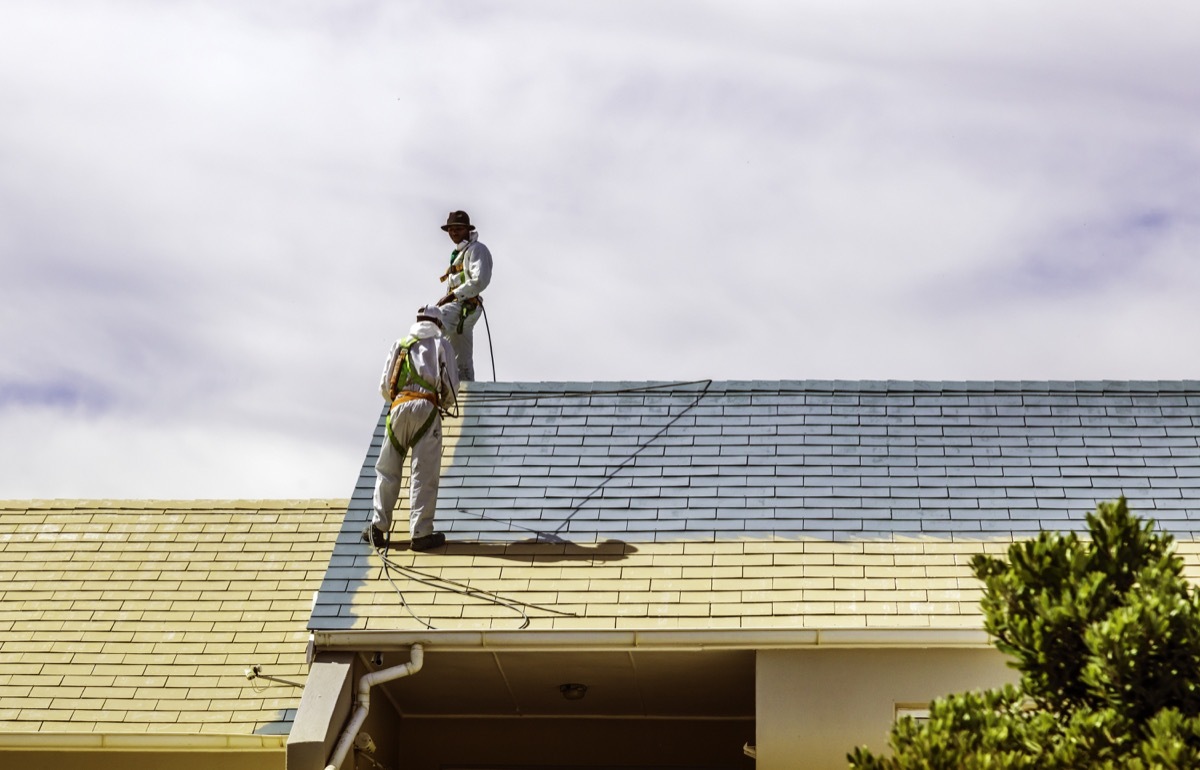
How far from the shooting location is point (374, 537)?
1309 cm

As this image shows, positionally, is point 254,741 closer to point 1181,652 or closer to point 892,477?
point 892,477

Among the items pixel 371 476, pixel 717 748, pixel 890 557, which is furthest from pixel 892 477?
pixel 371 476

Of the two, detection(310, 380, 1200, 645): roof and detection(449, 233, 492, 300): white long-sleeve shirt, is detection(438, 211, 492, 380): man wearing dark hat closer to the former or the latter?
detection(449, 233, 492, 300): white long-sleeve shirt

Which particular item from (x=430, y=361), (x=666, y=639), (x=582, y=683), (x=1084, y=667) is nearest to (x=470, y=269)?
(x=430, y=361)

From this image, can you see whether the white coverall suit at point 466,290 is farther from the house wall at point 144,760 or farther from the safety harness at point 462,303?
the house wall at point 144,760

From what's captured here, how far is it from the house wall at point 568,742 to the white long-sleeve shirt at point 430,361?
107 inches

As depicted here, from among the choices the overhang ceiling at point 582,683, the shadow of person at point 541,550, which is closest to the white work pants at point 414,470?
the shadow of person at point 541,550

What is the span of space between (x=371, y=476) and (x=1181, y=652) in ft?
24.8

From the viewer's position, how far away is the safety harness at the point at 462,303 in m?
15.8

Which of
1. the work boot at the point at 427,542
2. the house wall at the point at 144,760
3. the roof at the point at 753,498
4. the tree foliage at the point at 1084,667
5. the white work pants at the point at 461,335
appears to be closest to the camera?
the tree foliage at the point at 1084,667

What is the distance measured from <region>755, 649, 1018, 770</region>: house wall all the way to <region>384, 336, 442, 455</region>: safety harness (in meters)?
3.37

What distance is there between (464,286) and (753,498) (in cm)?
403

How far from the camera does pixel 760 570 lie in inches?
489

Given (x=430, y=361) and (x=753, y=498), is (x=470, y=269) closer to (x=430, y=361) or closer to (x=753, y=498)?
(x=430, y=361)
